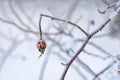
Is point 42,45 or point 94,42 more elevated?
point 94,42

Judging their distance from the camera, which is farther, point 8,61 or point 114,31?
point 8,61

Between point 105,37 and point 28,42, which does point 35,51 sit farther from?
point 105,37

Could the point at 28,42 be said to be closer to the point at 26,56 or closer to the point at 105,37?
the point at 26,56

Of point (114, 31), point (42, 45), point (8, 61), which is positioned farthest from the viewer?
point (8, 61)

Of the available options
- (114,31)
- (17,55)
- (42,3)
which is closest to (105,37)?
(114,31)

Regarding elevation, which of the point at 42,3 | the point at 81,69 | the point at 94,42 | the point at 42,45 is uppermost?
the point at 42,3

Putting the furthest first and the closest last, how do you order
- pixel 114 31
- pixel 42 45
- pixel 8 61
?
pixel 8 61 → pixel 114 31 → pixel 42 45
